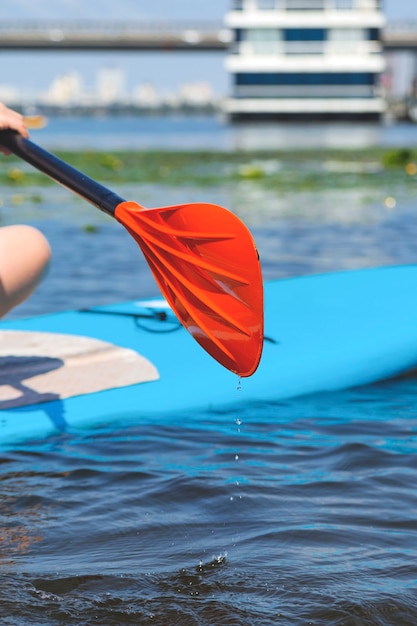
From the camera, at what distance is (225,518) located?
2791 millimetres

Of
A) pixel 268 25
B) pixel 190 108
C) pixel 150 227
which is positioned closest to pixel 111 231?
pixel 150 227

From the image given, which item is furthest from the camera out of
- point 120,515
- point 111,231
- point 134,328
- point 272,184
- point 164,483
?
point 272,184

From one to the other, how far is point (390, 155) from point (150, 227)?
16590mm

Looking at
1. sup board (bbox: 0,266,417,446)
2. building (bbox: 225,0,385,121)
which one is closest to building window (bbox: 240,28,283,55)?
building (bbox: 225,0,385,121)

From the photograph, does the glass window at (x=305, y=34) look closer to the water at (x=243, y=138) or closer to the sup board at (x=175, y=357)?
the water at (x=243, y=138)

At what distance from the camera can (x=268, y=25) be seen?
182ft

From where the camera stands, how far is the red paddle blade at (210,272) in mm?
2771

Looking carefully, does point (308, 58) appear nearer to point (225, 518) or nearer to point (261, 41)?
point (261, 41)

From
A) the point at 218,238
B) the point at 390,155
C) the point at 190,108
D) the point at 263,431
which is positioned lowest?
the point at 190,108

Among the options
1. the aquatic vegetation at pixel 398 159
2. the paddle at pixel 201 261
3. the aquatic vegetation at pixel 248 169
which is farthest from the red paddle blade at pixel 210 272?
the aquatic vegetation at pixel 398 159

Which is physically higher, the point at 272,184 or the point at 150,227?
the point at 150,227

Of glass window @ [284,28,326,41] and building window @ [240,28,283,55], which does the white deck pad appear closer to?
building window @ [240,28,283,55]

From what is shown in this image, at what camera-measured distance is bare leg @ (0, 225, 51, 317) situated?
9.42ft

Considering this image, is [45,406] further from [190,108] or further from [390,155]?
[190,108]
